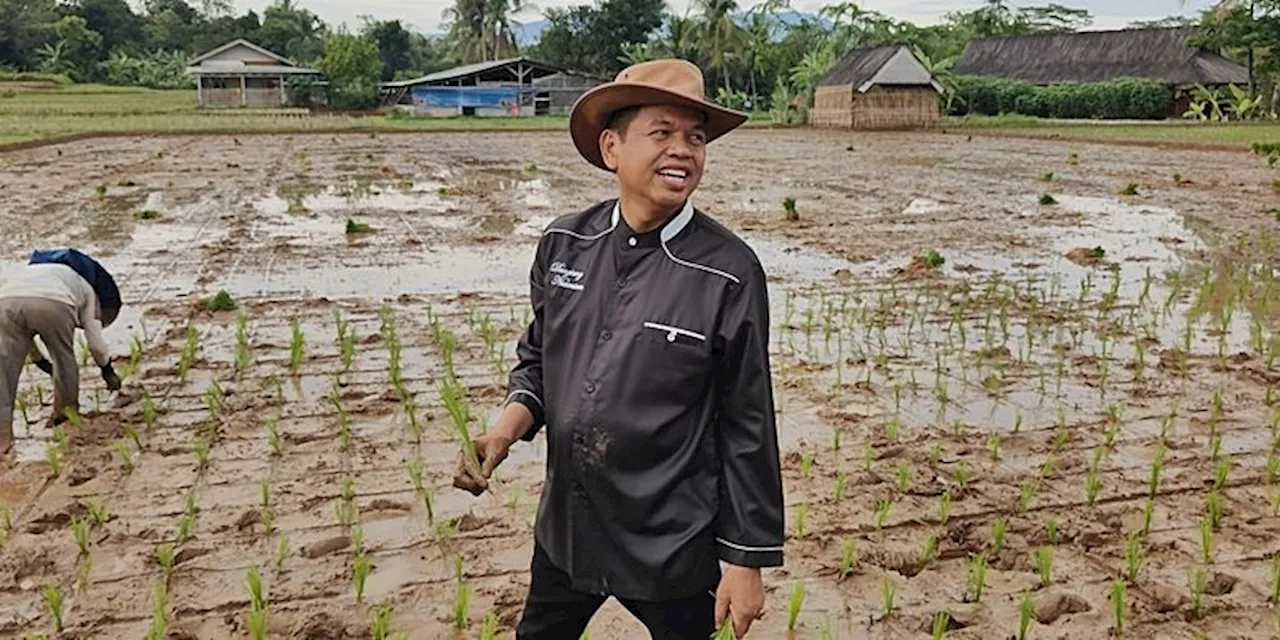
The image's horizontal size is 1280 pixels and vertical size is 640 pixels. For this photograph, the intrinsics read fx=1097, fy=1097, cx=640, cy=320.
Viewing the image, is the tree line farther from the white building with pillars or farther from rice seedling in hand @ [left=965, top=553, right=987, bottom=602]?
rice seedling in hand @ [left=965, top=553, right=987, bottom=602]

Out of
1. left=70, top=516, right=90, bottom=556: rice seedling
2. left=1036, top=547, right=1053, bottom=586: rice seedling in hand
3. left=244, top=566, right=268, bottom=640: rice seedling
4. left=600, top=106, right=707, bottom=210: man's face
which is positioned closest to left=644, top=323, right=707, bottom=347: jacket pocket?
left=600, top=106, right=707, bottom=210: man's face

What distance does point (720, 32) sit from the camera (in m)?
46.3

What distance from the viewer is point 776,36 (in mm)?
53406

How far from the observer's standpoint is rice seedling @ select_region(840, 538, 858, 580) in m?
3.38

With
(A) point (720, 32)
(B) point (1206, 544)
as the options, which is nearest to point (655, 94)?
(B) point (1206, 544)

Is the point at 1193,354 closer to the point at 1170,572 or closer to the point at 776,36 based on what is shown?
the point at 1170,572

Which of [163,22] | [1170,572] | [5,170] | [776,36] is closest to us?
[1170,572]

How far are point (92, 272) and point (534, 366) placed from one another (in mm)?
3410

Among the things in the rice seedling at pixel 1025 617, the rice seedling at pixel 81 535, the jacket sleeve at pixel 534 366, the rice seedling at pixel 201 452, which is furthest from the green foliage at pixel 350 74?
the jacket sleeve at pixel 534 366

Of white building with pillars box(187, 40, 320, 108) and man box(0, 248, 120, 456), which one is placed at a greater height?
white building with pillars box(187, 40, 320, 108)

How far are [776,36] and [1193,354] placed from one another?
163 feet

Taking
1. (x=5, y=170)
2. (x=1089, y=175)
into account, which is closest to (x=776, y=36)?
(x=1089, y=175)

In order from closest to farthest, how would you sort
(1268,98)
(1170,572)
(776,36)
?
(1170,572), (1268,98), (776,36)

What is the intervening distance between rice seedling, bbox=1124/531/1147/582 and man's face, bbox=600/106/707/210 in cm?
216
